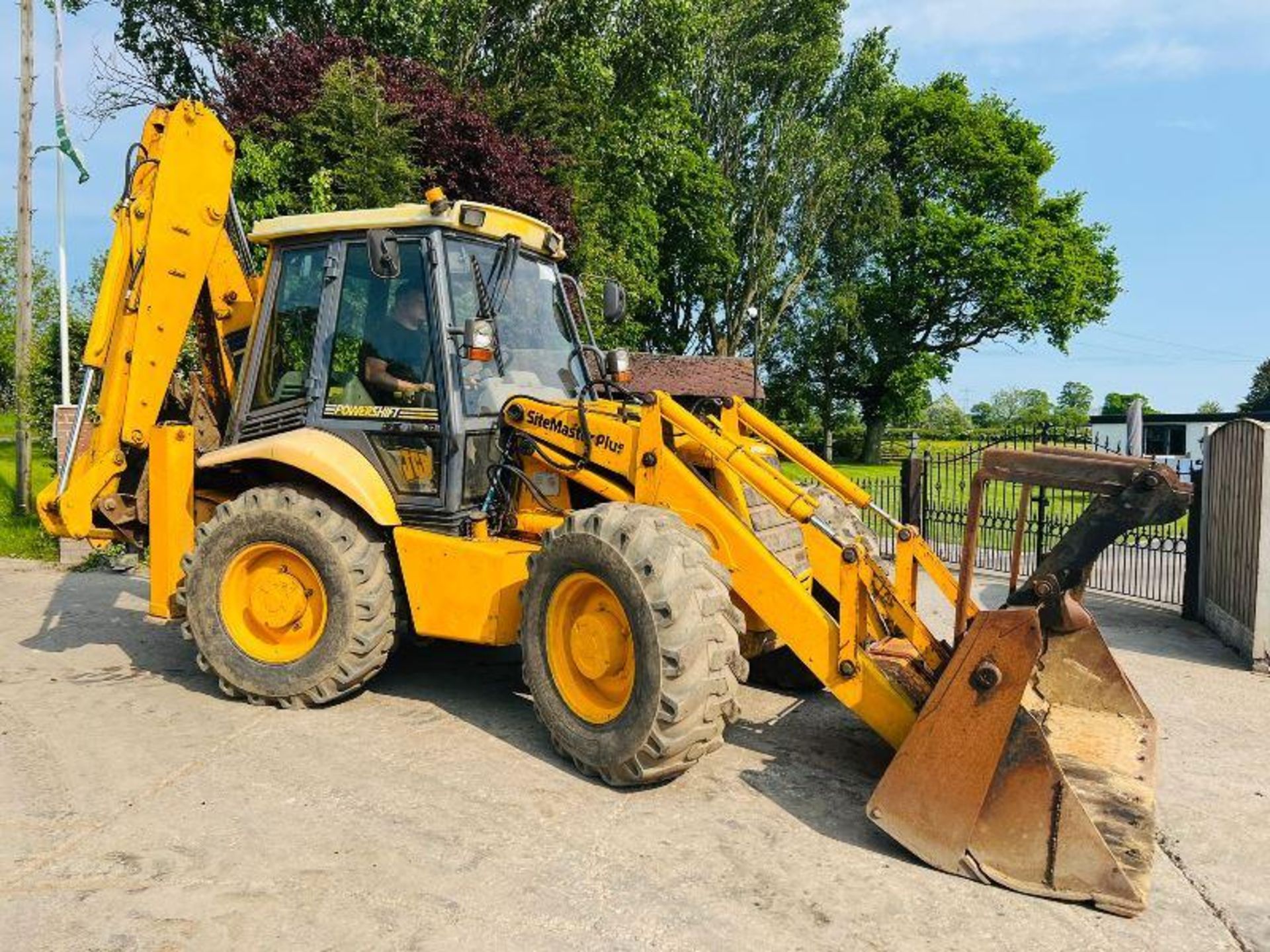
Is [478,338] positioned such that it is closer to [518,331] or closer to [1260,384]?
[518,331]

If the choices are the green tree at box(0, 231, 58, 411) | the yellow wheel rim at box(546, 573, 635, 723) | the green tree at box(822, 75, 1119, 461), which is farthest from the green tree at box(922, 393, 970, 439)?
the yellow wheel rim at box(546, 573, 635, 723)

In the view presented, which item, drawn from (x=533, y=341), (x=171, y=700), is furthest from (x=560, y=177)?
(x=171, y=700)

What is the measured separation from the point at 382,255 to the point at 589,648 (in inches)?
92.6

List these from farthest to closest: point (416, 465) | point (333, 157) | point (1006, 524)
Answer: point (333, 157), point (1006, 524), point (416, 465)

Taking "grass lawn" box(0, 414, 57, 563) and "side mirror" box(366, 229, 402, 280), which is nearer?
"side mirror" box(366, 229, 402, 280)

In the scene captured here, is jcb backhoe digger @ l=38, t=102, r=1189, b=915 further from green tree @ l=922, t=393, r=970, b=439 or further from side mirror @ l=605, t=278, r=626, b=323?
green tree @ l=922, t=393, r=970, b=439

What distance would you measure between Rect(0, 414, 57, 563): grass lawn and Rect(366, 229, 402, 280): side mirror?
7.81 m

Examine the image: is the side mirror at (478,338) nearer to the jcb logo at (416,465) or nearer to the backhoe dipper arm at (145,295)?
the jcb logo at (416,465)

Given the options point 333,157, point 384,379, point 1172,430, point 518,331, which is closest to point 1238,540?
point 518,331

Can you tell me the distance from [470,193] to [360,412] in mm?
10213

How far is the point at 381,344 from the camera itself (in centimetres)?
568

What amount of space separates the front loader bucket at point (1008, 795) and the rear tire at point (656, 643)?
83cm

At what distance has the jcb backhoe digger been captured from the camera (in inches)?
146

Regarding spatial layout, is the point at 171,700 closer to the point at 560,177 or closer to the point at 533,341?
the point at 533,341
